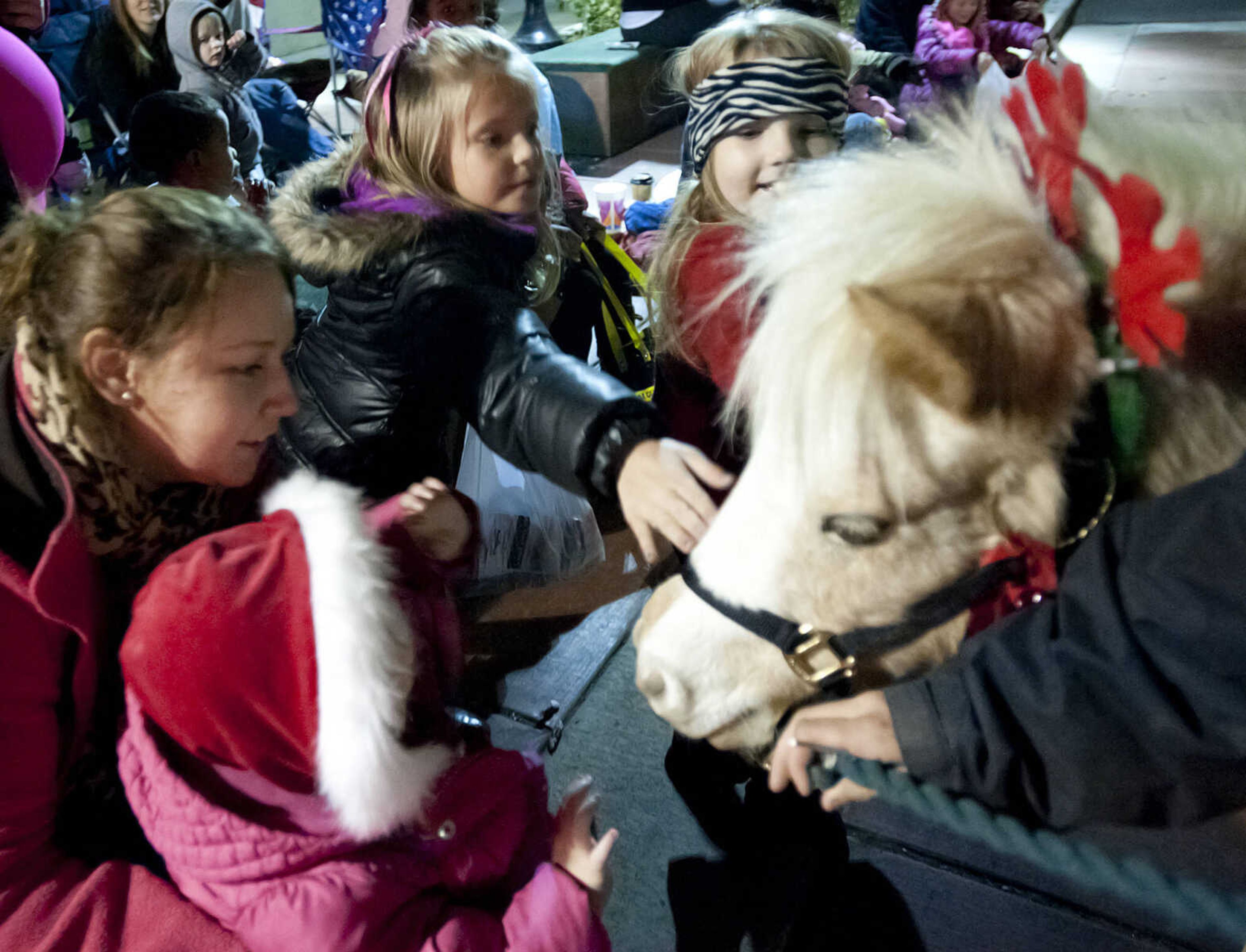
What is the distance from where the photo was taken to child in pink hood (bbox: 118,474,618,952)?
83 cm

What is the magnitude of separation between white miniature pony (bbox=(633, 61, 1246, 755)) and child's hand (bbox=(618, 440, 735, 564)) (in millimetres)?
64

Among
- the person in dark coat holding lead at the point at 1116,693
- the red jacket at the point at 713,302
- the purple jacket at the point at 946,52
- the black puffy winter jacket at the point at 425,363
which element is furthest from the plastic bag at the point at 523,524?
the purple jacket at the point at 946,52

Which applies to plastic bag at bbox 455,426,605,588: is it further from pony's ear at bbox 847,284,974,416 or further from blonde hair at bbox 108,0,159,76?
blonde hair at bbox 108,0,159,76

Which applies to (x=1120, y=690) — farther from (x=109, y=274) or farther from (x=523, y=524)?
(x=523, y=524)

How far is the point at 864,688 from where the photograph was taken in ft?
3.53

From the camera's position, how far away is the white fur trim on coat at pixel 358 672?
83 cm

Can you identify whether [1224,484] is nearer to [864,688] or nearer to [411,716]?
[864,688]

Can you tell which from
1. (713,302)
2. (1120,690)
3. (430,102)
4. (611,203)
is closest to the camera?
(1120,690)

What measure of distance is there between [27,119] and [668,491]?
4.62ft

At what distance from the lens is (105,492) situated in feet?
3.34

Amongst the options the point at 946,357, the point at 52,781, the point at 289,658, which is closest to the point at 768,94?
the point at 946,357

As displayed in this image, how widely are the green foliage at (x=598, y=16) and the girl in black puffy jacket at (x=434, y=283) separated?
7.07 m

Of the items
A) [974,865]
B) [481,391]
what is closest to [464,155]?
[481,391]

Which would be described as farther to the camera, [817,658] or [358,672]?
[817,658]
